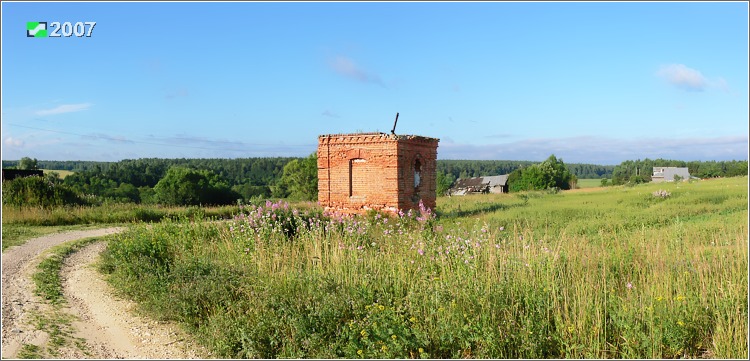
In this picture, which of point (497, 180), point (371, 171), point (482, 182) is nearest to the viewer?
point (371, 171)

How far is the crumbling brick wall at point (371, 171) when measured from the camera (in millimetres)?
17703

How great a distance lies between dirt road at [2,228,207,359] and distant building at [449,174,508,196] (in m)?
61.7

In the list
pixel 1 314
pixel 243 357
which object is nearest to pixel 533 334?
pixel 243 357

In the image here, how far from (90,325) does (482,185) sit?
65.8 metres

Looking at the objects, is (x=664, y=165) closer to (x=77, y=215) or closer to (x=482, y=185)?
(x=482, y=185)

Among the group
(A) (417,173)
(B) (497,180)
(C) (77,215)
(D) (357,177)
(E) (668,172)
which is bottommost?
(B) (497,180)

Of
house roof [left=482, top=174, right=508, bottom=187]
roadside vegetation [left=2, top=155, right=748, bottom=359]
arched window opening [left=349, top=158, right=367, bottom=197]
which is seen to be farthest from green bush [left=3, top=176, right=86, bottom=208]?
house roof [left=482, top=174, right=508, bottom=187]

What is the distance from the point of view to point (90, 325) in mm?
6445

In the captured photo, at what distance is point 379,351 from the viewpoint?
488 centimetres

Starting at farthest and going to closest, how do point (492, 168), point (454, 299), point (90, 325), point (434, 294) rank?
1. point (492, 168)
2. point (90, 325)
3. point (434, 294)
4. point (454, 299)

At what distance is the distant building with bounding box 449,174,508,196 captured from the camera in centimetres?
6912

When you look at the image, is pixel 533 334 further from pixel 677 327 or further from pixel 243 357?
pixel 243 357

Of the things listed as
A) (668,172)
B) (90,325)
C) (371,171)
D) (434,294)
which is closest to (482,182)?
(668,172)

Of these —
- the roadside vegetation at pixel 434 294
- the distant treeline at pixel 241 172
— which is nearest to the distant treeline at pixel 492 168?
the distant treeline at pixel 241 172
